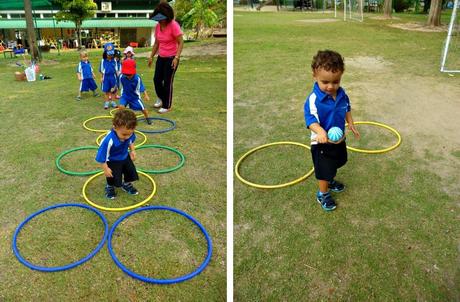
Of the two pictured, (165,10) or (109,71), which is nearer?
(165,10)

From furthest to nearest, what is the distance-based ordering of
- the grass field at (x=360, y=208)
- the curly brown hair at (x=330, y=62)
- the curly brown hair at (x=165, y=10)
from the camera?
the curly brown hair at (x=165, y=10), the curly brown hair at (x=330, y=62), the grass field at (x=360, y=208)

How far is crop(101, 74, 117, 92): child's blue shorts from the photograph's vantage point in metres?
7.27

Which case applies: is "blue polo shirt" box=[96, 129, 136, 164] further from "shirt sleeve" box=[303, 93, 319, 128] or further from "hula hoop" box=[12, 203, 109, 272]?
"shirt sleeve" box=[303, 93, 319, 128]

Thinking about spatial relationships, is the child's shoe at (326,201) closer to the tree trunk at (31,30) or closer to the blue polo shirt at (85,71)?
the blue polo shirt at (85,71)

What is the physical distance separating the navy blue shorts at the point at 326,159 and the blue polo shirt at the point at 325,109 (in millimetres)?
165

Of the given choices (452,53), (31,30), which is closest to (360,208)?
(452,53)

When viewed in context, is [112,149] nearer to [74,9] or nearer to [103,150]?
[103,150]

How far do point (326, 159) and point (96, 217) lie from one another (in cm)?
227

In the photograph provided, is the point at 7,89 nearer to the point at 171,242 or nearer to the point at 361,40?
the point at 171,242

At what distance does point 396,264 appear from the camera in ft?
9.24

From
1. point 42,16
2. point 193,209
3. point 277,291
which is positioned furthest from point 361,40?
point 42,16

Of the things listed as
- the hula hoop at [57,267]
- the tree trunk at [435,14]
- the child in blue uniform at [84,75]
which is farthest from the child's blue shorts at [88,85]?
the tree trunk at [435,14]

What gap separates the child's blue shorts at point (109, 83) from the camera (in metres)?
7.27

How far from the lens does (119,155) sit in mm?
3969
